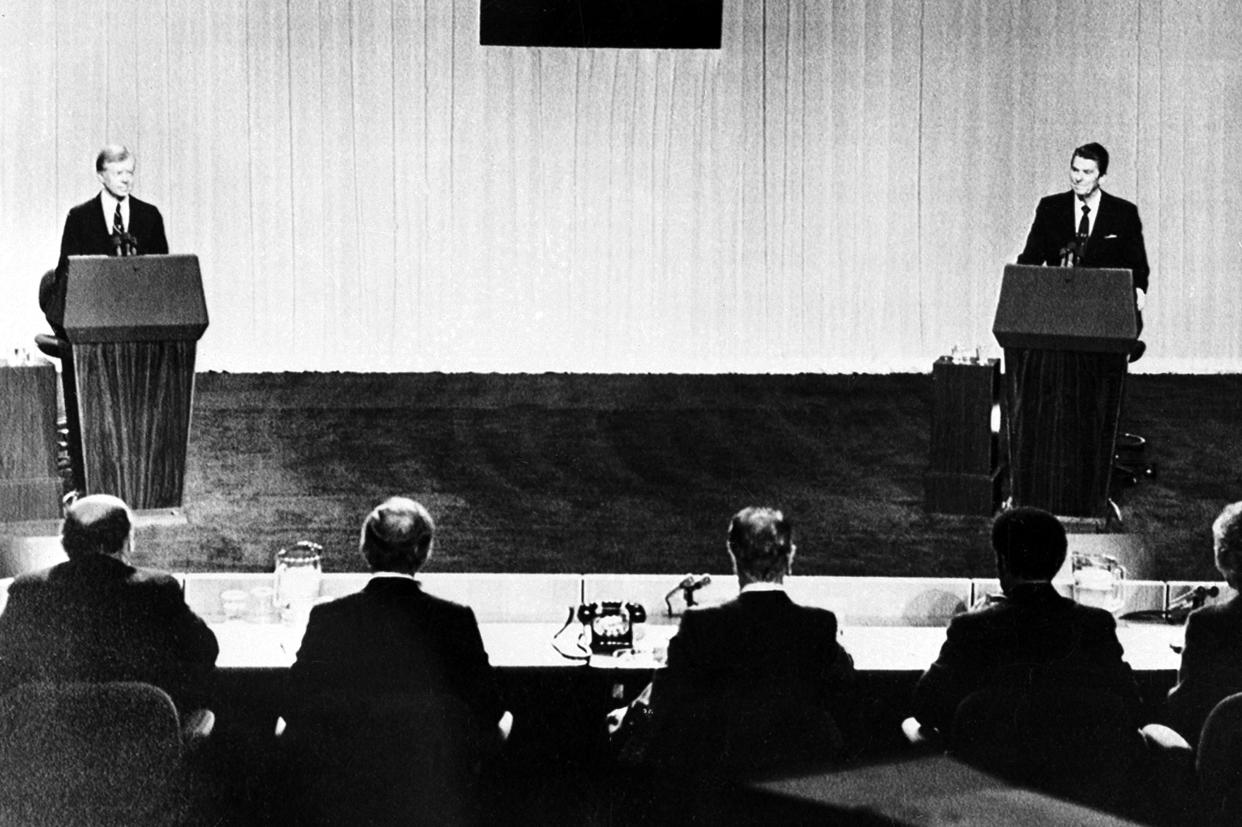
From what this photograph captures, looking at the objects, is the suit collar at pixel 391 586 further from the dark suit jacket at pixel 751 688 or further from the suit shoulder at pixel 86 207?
the suit shoulder at pixel 86 207

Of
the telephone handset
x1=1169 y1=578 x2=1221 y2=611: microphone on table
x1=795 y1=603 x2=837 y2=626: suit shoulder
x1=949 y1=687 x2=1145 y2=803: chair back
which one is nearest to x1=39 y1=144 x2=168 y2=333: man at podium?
the telephone handset

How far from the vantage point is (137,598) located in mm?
3445

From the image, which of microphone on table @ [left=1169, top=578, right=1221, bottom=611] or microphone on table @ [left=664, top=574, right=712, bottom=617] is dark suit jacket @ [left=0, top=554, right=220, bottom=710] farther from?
microphone on table @ [left=1169, top=578, right=1221, bottom=611]

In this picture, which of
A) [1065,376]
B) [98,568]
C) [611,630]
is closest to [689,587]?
[611,630]

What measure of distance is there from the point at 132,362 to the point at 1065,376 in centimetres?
329

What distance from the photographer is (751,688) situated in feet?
11.0

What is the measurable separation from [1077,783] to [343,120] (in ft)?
28.1

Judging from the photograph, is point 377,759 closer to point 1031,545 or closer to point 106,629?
point 106,629

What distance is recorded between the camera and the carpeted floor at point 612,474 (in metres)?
5.95

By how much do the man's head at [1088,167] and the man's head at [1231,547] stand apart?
3232 millimetres

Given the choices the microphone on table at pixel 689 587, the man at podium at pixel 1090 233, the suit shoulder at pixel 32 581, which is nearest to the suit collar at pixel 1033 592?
the microphone on table at pixel 689 587

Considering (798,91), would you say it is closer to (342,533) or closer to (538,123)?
(538,123)

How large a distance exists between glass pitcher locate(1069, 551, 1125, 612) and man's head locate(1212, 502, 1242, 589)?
90 centimetres

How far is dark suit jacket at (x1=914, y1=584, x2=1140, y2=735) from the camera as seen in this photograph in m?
3.35
